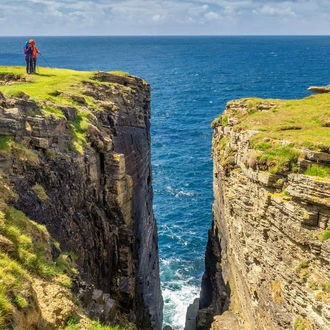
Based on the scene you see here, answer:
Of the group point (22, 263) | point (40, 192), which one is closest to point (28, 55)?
point (40, 192)

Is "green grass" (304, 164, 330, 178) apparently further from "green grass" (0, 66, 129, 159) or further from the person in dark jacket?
the person in dark jacket

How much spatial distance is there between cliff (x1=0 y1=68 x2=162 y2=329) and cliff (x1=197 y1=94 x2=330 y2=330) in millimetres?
8269

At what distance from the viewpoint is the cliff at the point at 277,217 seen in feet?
67.3

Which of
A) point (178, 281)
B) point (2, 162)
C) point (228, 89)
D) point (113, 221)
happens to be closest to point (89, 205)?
point (113, 221)

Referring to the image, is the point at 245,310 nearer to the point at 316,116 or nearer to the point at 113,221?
the point at 113,221

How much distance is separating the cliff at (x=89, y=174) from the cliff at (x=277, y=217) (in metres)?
8.27

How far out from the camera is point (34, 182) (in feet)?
79.4

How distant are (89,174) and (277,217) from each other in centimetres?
1408

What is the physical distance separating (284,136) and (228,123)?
11617 millimetres

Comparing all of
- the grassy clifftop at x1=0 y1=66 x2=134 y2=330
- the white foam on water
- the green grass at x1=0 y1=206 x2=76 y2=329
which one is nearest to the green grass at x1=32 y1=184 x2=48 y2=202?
the grassy clifftop at x1=0 y1=66 x2=134 y2=330

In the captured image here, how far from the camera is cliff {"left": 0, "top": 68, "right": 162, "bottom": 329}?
2397cm

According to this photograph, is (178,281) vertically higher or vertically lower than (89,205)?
lower

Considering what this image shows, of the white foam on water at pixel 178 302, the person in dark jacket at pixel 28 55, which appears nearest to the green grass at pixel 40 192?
the person in dark jacket at pixel 28 55

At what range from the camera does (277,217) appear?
23156 mm
